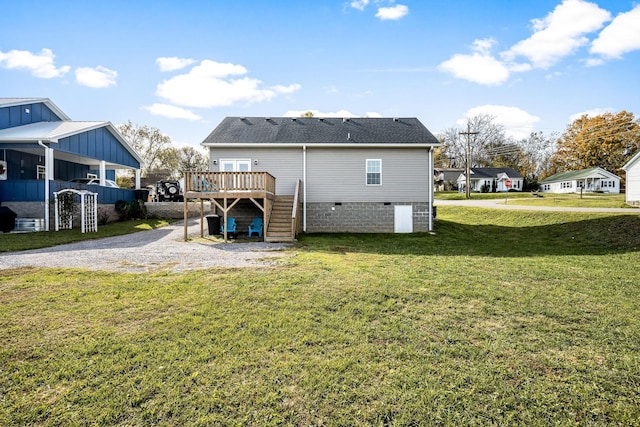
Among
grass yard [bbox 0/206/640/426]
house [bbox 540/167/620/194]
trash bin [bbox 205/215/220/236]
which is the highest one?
house [bbox 540/167/620/194]

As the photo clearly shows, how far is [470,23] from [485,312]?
14.9 metres

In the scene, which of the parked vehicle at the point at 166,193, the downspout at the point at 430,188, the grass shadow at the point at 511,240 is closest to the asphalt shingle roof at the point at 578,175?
the grass shadow at the point at 511,240

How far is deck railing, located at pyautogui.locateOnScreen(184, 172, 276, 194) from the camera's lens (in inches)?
511

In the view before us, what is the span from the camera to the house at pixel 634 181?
21.1 metres

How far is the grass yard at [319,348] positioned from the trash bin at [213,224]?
7.43 m

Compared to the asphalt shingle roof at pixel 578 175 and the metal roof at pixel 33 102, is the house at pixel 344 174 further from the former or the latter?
the asphalt shingle roof at pixel 578 175

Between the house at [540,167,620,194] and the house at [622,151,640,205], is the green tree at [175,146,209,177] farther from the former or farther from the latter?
the house at [540,167,620,194]

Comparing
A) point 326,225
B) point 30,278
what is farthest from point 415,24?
point 30,278

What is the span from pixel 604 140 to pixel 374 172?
1971 inches

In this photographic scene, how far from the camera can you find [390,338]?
3967 millimetres

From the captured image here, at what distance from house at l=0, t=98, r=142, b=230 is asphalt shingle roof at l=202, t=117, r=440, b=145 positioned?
25.2ft

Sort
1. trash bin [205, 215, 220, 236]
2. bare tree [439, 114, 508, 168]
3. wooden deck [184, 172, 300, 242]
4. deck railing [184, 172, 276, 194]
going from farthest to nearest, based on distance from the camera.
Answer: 1. bare tree [439, 114, 508, 168]
2. trash bin [205, 215, 220, 236]
3. deck railing [184, 172, 276, 194]
4. wooden deck [184, 172, 300, 242]

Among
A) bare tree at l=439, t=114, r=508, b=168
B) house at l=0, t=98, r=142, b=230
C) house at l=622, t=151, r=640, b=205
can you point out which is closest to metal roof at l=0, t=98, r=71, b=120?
house at l=0, t=98, r=142, b=230

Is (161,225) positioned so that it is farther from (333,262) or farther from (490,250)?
(490,250)
